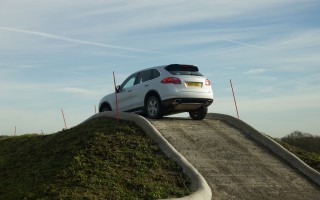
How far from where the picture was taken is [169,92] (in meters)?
16.4

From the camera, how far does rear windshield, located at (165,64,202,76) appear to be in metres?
16.9

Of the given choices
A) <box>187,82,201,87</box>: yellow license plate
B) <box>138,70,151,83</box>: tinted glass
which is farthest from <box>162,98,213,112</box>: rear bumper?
<box>138,70,151,83</box>: tinted glass

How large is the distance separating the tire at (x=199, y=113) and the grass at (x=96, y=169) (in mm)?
3417

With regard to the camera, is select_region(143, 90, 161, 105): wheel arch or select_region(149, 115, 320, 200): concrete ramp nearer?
select_region(149, 115, 320, 200): concrete ramp

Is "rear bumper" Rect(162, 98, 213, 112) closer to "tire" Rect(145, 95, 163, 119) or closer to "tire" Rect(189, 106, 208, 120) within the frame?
"tire" Rect(145, 95, 163, 119)

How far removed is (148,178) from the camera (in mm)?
11789

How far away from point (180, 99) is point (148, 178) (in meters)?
5.07

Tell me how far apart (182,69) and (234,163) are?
4.54 meters

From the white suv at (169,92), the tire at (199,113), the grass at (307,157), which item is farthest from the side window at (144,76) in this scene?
the grass at (307,157)

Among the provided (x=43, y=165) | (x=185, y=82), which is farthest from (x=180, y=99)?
(x=43, y=165)

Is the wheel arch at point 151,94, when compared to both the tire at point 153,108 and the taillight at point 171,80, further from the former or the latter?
the taillight at point 171,80

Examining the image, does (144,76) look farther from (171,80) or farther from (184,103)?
(184,103)

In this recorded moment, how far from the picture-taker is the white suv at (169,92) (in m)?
16.5

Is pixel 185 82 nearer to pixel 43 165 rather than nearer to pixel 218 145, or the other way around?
pixel 218 145
